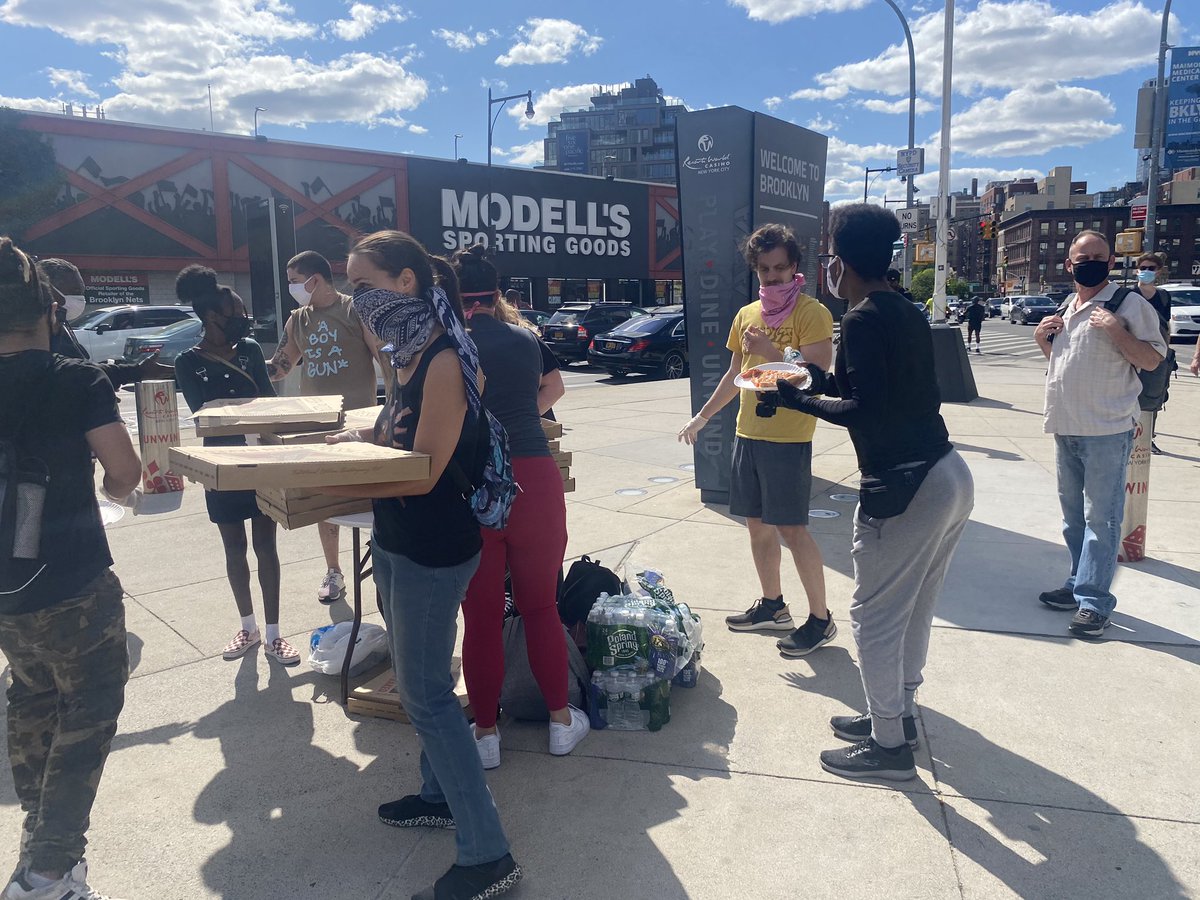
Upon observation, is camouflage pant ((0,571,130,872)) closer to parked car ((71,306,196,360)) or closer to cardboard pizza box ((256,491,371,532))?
cardboard pizza box ((256,491,371,532))

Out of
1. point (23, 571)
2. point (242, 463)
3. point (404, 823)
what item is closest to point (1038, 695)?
point (404, 823)

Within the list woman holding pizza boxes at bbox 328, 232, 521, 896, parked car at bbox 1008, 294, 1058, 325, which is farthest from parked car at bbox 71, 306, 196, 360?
parked car at bbox 1008, 294, 1058, 325

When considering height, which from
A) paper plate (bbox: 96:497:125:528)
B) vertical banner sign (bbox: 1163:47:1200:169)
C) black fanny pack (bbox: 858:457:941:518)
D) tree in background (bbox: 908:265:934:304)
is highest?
vertical banner sign (bbox: 1163:47:1200:169)

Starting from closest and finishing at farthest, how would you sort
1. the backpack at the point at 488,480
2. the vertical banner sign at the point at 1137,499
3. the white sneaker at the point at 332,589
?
the backpack at the point at 488,480
the white sneaker at the point at 332,589
the vertical banner sign at the point at 1137,499

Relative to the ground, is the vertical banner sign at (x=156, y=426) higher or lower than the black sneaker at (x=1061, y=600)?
higher

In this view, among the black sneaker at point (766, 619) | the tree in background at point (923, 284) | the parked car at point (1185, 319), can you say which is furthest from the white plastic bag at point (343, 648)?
the tree in background at point (923, 284)

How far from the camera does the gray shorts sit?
3926 millimetres

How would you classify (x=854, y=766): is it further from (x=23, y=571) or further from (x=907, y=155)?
(x=907, y=155)

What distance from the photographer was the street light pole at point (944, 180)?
1439cm

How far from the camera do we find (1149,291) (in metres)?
7.00

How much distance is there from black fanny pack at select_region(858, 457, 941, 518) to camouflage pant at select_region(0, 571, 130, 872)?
2.31 meters

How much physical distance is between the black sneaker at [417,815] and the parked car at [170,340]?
15116mm

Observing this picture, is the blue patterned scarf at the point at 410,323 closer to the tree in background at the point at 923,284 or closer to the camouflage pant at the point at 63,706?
the camouflage pant at the point at 63,706

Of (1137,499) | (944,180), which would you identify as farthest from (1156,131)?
(1137,499)
